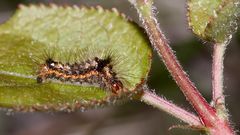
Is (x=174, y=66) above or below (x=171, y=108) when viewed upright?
above

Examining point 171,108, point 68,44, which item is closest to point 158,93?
point 68,44

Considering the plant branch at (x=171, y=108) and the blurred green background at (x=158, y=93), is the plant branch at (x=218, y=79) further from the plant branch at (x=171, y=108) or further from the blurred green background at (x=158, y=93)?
the blurred green background at (x=158, y=93)

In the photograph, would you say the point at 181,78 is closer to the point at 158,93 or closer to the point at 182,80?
the point at 182,80

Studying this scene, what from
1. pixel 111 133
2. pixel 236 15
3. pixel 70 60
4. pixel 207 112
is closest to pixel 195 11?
pixel 236 15

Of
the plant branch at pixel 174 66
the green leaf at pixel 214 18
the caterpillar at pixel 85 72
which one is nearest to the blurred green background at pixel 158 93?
the caterpillar at pixel 85 72

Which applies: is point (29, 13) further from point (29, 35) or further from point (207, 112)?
point (207, 112)

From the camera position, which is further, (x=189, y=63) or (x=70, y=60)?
(x=189, y=63)

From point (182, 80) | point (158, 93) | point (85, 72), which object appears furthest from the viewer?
point (158, 93)
